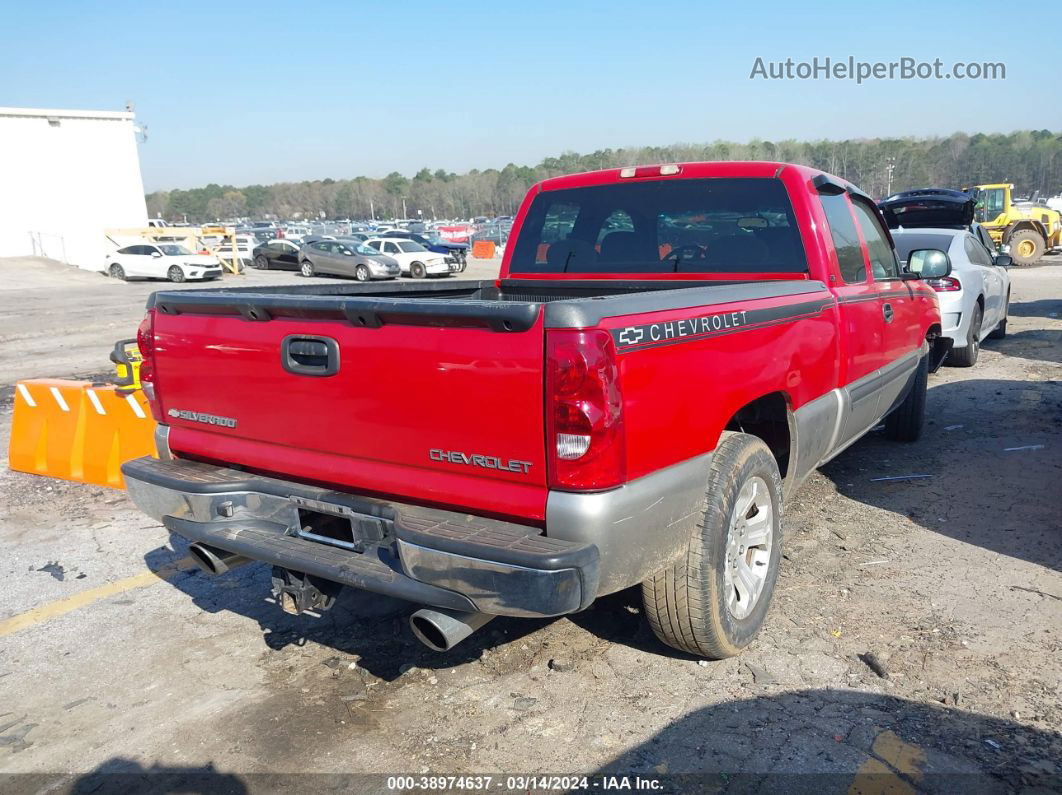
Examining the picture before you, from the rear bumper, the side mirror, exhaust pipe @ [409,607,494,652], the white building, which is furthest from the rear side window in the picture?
the white building

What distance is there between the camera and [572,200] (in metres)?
4.99

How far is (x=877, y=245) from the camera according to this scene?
5.20 metres

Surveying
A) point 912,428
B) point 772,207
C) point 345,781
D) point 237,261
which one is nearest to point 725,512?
point 345,781

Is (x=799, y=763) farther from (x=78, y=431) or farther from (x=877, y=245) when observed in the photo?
(x=78, y=431)

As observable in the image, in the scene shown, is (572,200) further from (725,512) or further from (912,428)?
(912,428)

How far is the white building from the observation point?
42.7m

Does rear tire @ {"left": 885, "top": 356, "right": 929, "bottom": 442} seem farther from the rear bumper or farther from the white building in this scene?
the white building

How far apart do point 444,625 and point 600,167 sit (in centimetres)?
1599

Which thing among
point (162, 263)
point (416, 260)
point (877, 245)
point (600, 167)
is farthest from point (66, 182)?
point (877, 245)

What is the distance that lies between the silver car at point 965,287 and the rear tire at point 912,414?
245 cm

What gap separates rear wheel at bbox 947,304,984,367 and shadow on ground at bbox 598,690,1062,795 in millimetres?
7361

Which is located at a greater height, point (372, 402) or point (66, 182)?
point (66, 182)

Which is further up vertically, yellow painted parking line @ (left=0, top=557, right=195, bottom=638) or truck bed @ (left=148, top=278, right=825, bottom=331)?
truck bed @ (left=148, top=278, right=825, bottom=331)

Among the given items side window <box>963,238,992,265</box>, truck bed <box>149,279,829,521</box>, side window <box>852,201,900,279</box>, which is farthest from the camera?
side window <box>963,238,992,265</box>
